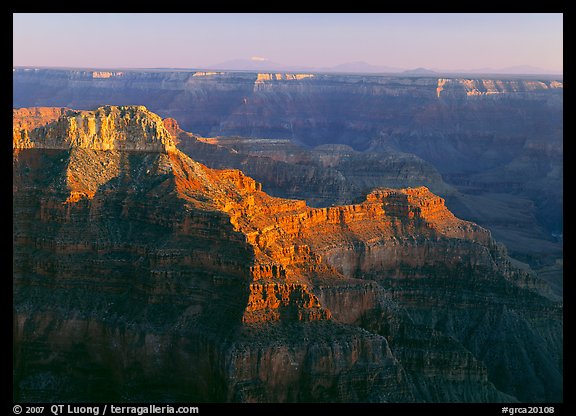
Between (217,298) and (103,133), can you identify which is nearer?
(217,298)

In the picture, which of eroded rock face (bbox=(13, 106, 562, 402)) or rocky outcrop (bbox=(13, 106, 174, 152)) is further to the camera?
rocky outcrop (bbox=(13, 106, 174, 152))

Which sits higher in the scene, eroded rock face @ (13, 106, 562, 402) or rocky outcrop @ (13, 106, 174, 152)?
rocky outcrop @ (13, 106, 174, 152)

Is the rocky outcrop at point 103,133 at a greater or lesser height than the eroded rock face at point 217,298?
greater

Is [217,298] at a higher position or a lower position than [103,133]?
lower

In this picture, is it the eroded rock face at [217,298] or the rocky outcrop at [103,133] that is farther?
the rocky outcrop at [103,133]
